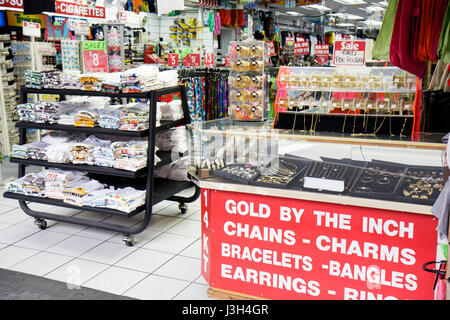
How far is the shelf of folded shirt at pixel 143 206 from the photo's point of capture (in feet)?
13.8

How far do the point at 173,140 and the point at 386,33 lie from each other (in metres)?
2.66

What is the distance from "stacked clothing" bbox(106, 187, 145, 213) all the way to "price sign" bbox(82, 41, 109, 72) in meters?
3.77

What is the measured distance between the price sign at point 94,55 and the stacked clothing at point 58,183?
333cm

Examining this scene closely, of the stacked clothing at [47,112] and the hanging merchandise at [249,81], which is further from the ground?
the hanging merchandise at [249,81]

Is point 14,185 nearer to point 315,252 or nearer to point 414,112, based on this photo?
point 315,252

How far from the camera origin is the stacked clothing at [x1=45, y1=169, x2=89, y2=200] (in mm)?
4422

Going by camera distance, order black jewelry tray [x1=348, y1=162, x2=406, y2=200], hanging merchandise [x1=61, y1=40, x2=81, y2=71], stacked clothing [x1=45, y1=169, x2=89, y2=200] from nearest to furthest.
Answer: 1. black jewelry tray [x1=348, y1=162, x2=406, y2=200]
2. stacked clothing [x1=45, y1=169, x2=89, y2=200]
3. hanging merchandise [x1=61, y1=40, x2=81, y2=71]

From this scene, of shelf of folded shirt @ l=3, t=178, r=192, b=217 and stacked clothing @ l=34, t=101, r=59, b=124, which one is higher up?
stacked clothing @ l=34, t=101, r=59, b=124

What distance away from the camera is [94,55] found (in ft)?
24.0

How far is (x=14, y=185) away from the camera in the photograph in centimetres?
465

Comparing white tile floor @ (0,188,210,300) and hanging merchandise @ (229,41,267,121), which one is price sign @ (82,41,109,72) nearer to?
white tile floor @ (0,188,210,300)

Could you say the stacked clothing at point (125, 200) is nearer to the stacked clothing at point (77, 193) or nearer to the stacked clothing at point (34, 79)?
the stacked clothing at point (77, 193)

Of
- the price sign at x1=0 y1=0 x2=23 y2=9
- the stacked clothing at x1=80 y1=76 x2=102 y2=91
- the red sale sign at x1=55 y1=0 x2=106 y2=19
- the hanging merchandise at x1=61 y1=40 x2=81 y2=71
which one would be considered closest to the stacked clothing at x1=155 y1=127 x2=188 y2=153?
the stacked clothing at x1=80 y1=76 x2=102 y2=91

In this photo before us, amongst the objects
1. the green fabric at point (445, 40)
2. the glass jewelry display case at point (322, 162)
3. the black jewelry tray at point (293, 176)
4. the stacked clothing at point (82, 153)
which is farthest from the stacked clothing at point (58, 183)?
the green fabric at point (445, 40)
